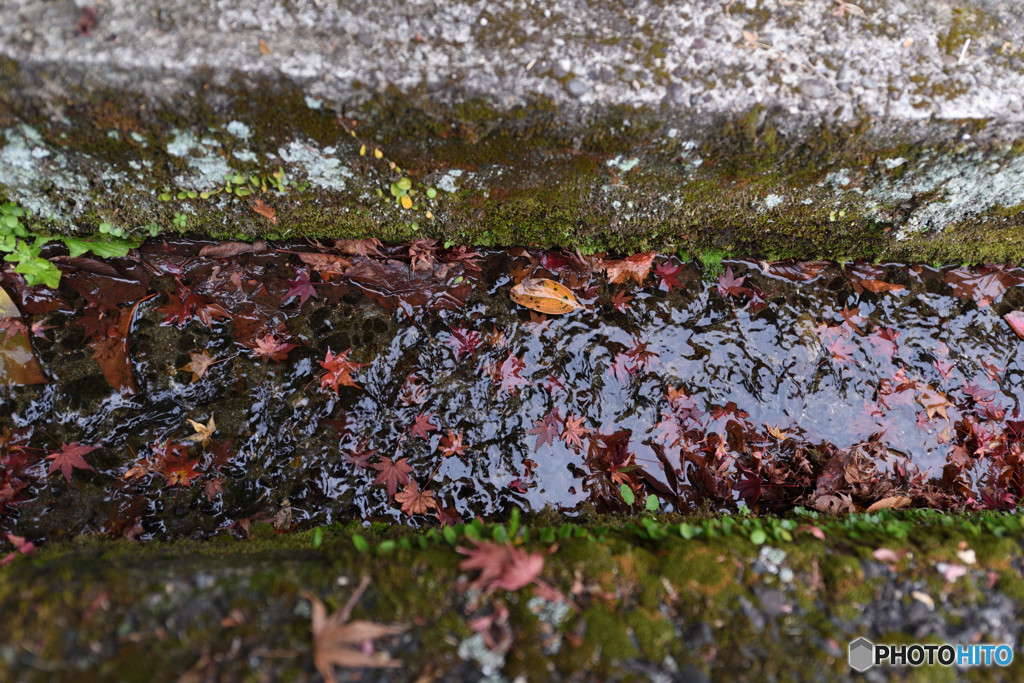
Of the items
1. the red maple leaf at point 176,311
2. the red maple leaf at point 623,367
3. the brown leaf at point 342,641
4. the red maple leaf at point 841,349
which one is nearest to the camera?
the brown leaf at point 342,641

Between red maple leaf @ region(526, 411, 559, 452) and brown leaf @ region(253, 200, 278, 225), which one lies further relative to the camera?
red maple leaf @ region(526, 411, 559, 452)

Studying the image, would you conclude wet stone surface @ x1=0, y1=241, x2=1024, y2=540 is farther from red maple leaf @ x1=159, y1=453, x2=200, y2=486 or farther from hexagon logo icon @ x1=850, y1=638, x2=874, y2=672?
hexagon logo icon @ x1=850, y1=638, x2=874, y2=672

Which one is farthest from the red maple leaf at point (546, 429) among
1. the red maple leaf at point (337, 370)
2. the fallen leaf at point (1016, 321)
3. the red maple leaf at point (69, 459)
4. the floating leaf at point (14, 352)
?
the fallen leaf at point (1016, 321)

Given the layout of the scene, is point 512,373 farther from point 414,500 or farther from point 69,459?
point 69,459

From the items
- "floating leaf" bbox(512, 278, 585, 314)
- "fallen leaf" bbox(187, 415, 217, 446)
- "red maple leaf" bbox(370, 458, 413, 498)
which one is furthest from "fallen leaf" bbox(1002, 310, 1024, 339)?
"fallen leaf" bbox(187, 415, 217, 446)

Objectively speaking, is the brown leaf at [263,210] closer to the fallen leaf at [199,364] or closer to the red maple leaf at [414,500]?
the fallen leaf at [199,364]

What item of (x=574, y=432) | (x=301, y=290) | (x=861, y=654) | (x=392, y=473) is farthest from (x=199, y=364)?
(x=861, y=654)
